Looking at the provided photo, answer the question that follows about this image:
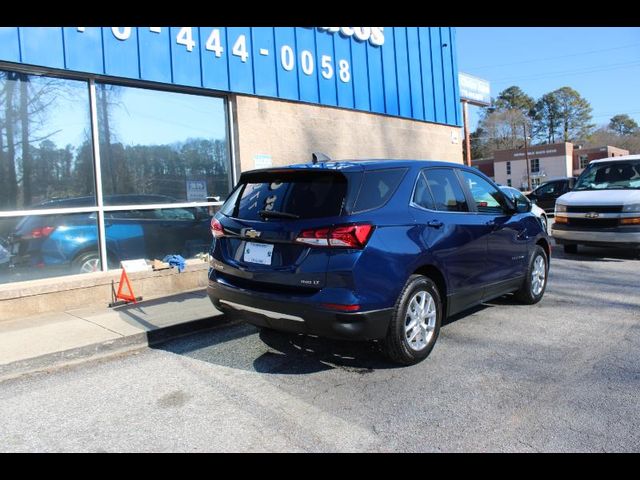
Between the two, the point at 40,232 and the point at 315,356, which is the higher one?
the point at 40,232

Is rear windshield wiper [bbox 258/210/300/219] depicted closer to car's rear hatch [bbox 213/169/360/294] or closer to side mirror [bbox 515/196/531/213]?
car's rear hatch [bbox 213/169/360/294]

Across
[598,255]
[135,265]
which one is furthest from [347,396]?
[598,255]

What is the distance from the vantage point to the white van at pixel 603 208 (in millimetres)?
9500

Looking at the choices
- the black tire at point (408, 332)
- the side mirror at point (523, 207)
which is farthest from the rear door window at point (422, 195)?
the side mirror at point (523, 207)

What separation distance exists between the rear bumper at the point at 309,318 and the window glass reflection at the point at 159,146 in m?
3.99

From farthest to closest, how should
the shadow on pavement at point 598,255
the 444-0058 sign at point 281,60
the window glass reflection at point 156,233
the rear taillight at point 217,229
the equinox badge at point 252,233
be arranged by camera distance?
the shadow on pavement at point 598,255
the window glass reflection at point 156,233
the 444-0058 sign at point 281,60
the rear taillight at point 217,229
the equinox badge at point 252,233

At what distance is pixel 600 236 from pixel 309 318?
26.1ft

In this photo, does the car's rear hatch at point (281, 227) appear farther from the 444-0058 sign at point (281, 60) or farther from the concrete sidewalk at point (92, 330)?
the 444-0058 sign at point (281, 60)

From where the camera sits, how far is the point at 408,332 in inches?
171

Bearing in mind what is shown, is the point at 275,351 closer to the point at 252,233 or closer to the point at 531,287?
the point at 252,233

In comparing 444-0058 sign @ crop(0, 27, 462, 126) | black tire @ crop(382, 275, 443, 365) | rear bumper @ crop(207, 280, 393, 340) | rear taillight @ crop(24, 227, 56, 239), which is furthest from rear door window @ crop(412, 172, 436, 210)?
rear taillight @ crop(24, 227, 56, 239)
